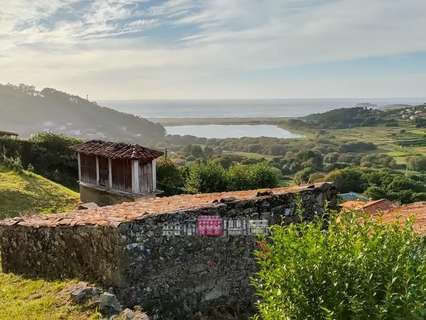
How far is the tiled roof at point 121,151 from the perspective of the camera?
1861 cm

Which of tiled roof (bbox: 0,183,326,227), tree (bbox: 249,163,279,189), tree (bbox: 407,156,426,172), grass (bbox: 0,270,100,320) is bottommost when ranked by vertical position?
tree (bbox: 407,156,426,172)

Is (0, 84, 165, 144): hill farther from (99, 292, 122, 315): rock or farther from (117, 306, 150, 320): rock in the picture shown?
(117, 306, 150, 320): rock

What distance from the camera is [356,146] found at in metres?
89.4

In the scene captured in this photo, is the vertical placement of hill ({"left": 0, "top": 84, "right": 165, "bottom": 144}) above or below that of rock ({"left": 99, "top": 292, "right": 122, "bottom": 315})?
above

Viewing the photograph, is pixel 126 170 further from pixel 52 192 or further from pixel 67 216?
pixel 67 216

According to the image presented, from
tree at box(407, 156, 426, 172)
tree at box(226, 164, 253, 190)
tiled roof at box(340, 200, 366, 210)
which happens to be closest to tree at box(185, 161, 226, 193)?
tree at box(226, 164, 253, 190)

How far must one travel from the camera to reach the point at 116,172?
64.2 ft

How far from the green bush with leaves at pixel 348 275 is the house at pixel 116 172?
14415 millimetres

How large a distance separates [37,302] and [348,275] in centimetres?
478

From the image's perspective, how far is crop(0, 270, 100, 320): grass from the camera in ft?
20.7

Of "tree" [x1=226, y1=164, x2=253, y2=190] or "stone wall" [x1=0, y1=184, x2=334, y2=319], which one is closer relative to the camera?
"stone wall" [x1=0, y1=184, x2=334, y2=319]

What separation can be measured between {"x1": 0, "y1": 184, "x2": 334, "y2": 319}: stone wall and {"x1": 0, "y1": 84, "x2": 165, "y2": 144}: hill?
95795 millimetres

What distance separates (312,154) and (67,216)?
66.5m

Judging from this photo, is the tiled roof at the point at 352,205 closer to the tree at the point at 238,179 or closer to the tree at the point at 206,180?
the tree at the point at 238,179
